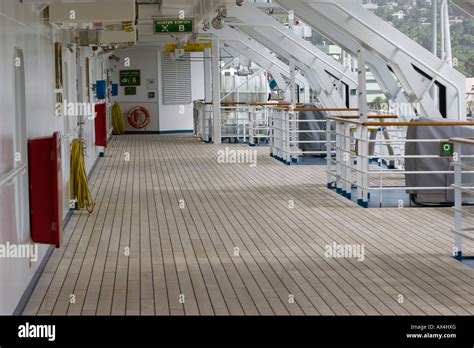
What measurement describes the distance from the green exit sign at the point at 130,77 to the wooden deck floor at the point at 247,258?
569 inches

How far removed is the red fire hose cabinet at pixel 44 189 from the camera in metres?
6.03

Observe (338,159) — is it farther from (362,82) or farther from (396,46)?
(396,46)

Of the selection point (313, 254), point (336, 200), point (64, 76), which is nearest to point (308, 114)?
point (336, 200)

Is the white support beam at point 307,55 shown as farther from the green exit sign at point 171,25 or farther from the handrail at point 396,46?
the handrail at point 396,46

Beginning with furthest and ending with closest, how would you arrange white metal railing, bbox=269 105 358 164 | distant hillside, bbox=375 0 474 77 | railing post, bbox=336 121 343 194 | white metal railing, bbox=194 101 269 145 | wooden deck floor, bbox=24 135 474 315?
white metal railing, bbox=194 101 269 145 < white metal railing, bbox=269 105 358 164 < distant hillside, bbox=375 0 474 77 < railing post, bbox=336 121 343 194 < wooden deck floor, bbox=24 135 474 315

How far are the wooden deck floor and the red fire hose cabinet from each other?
1.11 feet

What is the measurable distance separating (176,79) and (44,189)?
20429 millimetres

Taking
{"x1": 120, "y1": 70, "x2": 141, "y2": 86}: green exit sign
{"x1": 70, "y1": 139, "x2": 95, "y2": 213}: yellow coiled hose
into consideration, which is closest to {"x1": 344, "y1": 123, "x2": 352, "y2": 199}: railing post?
{"x1": 70, "y1": 139, "x2": 95, "y2": 213}: yellow coiled hose

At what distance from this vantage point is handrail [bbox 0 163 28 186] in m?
4.81

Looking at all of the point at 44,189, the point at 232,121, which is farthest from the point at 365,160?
the point at 232,121

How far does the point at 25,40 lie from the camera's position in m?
6.20

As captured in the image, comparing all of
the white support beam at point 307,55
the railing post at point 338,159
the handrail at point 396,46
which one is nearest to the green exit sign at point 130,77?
the white support beam at point 307,55

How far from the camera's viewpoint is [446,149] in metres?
7.02

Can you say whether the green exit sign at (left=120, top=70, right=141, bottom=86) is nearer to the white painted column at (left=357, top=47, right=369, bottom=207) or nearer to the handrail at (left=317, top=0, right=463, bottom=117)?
the handrail at (left=317, top=0, right=463, bottom=117)
